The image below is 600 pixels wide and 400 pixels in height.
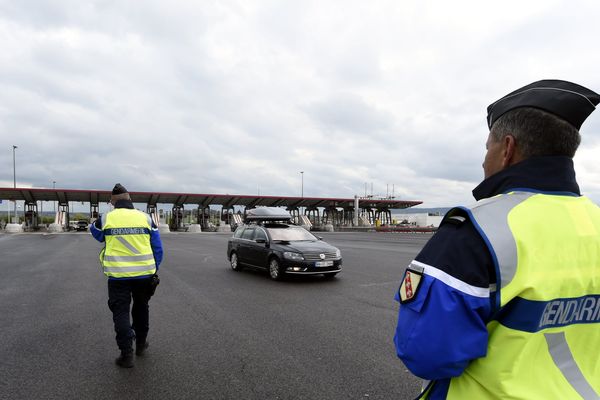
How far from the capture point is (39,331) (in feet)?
19.0

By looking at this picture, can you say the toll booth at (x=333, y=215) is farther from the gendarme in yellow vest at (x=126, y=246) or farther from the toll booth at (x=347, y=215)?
the gendarme in yellow vest at (x=126, y=246)

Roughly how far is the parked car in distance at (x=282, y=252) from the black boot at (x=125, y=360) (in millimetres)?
5965

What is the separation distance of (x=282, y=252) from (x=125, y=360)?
625 cm

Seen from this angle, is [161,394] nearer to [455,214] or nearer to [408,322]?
[408,322]

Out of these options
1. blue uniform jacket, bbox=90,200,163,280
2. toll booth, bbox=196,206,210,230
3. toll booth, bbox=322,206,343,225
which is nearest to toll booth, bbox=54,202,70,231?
toll booth, bbox=196,206,210,230

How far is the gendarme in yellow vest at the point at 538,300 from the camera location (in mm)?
1279

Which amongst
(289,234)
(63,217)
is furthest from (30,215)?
(289,234)

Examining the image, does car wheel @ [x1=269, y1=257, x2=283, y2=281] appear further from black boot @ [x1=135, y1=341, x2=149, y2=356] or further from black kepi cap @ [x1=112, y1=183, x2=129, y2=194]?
black kepi cap @ [x1=112, y1=183, x2=129, y2=194]

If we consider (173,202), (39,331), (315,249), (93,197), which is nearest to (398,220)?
(173,202)

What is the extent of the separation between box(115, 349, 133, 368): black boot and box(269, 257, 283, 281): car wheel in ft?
19.8

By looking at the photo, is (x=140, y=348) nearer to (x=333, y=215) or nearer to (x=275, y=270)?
(x=275, y=270)

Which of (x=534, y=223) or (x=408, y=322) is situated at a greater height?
(x=534, y=223)

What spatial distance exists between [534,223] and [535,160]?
0.84 ft

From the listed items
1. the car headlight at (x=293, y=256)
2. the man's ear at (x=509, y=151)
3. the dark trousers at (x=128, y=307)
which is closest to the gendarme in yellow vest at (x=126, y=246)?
the dark trousers at (x=128, y=307)
